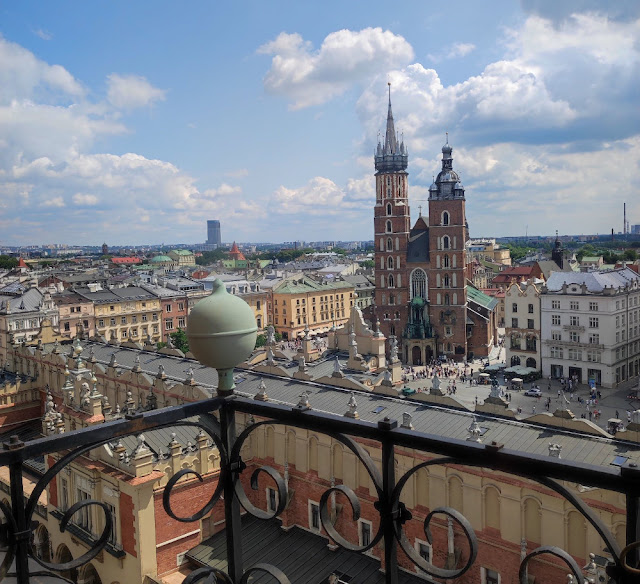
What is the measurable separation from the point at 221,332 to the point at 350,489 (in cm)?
145

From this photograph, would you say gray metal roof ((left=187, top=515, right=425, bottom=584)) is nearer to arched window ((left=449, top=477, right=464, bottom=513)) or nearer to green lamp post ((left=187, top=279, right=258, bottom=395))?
arched window ((left=449, top=477, right=464, bottom=513))

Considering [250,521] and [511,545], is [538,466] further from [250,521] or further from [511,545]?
[250,521]

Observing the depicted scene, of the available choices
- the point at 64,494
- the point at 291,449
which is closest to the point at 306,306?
the point at 64,494

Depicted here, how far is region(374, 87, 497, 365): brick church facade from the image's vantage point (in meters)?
71.0

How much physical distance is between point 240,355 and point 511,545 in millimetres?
14201

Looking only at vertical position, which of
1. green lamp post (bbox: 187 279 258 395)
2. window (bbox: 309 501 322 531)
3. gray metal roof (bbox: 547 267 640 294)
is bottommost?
window (bbox: 309 501 322 531)

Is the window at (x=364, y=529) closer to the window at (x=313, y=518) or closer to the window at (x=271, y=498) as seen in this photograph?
the window at (x=313, y=518)

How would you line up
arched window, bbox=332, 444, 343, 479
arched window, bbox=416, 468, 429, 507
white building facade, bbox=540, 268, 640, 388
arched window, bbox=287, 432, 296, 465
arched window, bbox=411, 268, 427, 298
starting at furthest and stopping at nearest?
arched window, bbox=411, 268, 427, 298, white building facade, bbox=540, 268, 640, 388, arched window, bbox=287, 432, 296, 465, arched window, bbox=332, 444, 343, 479, arched window, bbox=416, 468, 429, 507

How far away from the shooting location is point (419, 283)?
245 feet

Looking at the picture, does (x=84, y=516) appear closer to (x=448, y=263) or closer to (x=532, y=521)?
(x=532, y=521)

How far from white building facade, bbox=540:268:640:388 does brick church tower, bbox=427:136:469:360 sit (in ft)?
49.7

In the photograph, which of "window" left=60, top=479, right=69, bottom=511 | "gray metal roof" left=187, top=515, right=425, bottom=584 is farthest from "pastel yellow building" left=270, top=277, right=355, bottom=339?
"gray metal roof" left=187, top=515, right=425, bottom=584

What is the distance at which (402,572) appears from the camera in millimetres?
17703

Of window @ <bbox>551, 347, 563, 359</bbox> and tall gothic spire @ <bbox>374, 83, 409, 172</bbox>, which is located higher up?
tall gothic spire @ <bbox>374, 83, 409, 172</bbox>
